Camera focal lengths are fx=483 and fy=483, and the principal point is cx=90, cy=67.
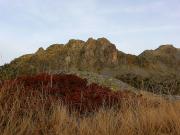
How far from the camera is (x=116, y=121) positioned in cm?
788

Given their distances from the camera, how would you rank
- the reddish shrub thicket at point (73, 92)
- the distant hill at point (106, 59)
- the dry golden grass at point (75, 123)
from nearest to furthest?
the dry golden grass at point (75, 123) → the reddish shrub thicket at point (73, 92) → the distant hill at point (106, 59)

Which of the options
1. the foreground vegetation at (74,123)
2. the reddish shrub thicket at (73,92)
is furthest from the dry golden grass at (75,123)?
the reddish shrub thicket at (73,92)

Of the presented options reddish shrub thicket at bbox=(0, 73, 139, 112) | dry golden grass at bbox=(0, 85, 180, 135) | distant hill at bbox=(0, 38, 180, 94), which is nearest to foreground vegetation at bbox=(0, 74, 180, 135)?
dry golden grass at bbox=(0, 85, 180, 135)

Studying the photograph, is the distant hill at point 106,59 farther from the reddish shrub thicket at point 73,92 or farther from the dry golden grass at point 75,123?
the dry golden grass at point 75,123

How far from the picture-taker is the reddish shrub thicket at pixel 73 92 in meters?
11.8

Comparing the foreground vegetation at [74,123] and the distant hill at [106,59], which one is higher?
the distant hill at [106,59]

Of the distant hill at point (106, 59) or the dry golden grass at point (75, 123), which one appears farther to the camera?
the distant hill at point (106, 59)

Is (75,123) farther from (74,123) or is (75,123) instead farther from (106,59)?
(106,59)

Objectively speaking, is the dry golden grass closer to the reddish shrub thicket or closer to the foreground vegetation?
the foreground vegetation

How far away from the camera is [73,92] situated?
13867 millimetres

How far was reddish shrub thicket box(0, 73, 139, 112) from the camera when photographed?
38.6 ft

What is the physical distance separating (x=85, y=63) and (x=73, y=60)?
202cm

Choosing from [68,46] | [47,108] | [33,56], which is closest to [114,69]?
[68,46]

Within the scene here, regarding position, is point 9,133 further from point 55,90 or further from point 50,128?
point 55,90
